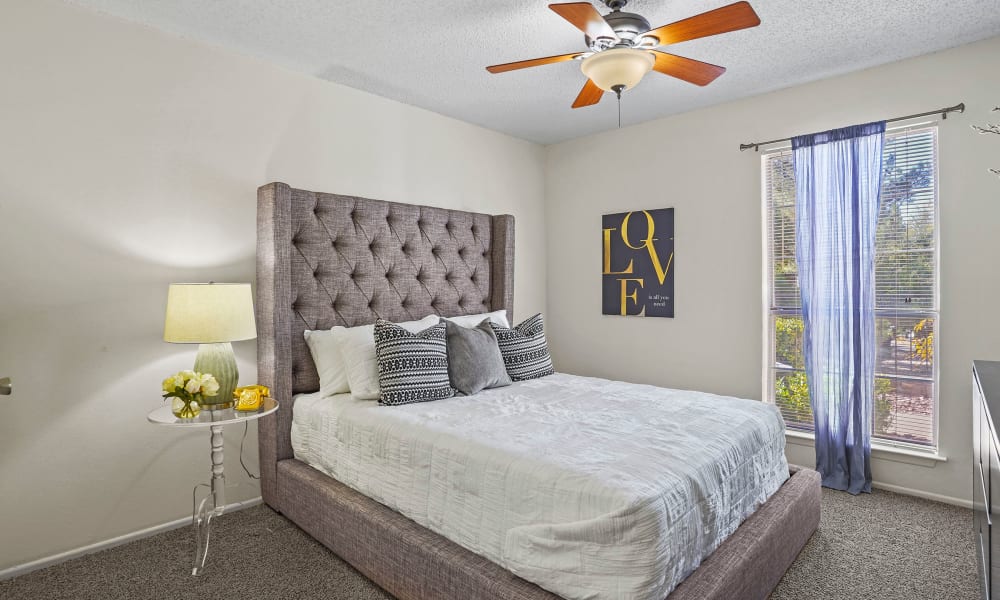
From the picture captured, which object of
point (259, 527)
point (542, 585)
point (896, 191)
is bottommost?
point (259, 527)

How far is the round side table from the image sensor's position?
213cm

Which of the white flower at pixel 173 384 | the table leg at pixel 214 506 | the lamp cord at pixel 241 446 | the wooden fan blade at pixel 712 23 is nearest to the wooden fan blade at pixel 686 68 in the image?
the wooden fan blade at pixel 712 23

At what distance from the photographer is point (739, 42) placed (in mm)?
2623

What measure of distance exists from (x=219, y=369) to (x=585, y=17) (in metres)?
2.07

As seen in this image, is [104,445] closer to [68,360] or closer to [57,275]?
[68,360]

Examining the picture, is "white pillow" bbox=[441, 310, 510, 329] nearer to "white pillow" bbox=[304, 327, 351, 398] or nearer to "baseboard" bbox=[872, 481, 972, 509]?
"white pillow" bbox=[304, 327, 351, 398]

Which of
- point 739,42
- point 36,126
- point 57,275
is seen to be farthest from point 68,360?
point 739,42

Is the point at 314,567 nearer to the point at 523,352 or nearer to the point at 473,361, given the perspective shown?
the point at 473,361

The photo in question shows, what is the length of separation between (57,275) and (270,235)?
86cm

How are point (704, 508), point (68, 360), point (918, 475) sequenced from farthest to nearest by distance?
1. point (918, 475)
2. point (68, 360)
3. point (704, 508)

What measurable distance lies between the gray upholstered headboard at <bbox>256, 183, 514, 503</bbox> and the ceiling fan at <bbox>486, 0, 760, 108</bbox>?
1309mm

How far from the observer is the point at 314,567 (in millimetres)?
2186

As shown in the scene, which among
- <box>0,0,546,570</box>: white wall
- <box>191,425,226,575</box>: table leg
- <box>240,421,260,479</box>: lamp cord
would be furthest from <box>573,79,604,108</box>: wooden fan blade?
<box>240,421,260,479</box>: lamp cord

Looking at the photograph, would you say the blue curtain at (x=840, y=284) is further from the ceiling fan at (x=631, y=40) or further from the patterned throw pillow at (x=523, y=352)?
the patterned throw pillow at (x=523, y=352)
